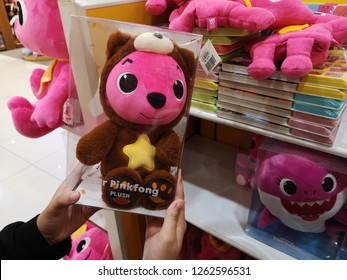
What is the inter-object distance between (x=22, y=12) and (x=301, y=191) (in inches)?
32.3

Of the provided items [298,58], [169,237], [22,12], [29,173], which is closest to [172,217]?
[169,237]

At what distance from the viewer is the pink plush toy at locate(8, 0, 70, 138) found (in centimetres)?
71

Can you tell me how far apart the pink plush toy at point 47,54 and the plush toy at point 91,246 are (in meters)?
0.47

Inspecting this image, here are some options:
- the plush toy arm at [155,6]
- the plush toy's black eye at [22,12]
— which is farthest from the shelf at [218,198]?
the plush toy's black eye at [22,12]

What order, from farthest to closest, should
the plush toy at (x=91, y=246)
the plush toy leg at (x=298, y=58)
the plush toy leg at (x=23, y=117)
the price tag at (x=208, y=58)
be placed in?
1. the plush toy at (x=91, y=246)
2. the plush toy leg at (x=23, y=117)
3. the price tag at (x=208, y=58)
4. the plush toy leg at (x=298, y=58)

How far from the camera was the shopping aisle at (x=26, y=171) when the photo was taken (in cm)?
147

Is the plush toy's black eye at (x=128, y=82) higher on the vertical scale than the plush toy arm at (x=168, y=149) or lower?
higher

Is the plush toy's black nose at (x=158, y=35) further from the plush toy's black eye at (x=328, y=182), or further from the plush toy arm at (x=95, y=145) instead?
the plush toy's black eye at (x=328, y=182)

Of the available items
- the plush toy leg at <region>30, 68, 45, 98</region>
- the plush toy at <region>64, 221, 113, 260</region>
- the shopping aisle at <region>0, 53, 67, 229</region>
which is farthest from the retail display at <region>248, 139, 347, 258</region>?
the shopping aisle at <region>0, 53, 67, 229</region>

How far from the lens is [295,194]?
637 mm

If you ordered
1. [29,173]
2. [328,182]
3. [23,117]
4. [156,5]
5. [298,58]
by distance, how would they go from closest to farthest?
[298,58]
[328,182]
[156,5]
[23,117]
[29,173]

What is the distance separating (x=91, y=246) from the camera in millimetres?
1120

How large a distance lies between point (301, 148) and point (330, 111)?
0.49 ft

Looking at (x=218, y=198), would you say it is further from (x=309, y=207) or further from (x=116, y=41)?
(x=116, y=41)
